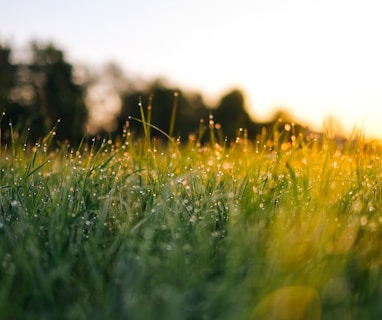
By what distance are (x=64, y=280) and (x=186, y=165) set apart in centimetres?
160

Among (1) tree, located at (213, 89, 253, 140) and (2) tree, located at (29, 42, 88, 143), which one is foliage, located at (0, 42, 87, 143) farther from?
(1) tree, located at (213, 89, 253, 140)

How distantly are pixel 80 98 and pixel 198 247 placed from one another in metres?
35.5

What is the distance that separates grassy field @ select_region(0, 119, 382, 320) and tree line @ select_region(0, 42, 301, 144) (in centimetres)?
2518

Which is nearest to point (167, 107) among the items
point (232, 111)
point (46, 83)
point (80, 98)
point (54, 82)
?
point (232, 111)

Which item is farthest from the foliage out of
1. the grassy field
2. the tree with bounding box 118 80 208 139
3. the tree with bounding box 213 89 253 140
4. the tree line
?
the grassy field

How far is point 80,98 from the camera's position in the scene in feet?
121

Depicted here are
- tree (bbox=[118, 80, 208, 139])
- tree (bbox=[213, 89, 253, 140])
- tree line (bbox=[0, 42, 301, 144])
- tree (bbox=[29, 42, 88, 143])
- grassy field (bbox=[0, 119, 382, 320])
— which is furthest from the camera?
tree (bbox=[118, 80, 208, 139])

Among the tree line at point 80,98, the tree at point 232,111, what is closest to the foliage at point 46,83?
the tree line at point 80,98

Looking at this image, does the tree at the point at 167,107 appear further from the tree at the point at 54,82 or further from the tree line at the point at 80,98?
the tree at the point at 54,82

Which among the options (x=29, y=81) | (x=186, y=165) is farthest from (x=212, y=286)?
(x=29, y=81)

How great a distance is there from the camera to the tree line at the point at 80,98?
34.0 m

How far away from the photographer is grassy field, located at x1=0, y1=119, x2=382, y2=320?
1.93 meters

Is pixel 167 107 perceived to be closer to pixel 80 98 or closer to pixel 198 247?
pixel 80 98

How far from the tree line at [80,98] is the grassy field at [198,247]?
82.6 ft
